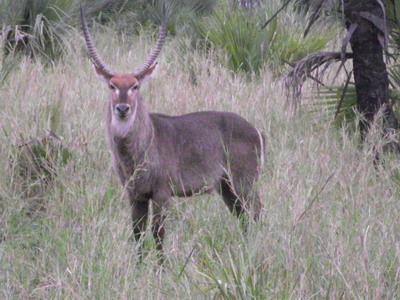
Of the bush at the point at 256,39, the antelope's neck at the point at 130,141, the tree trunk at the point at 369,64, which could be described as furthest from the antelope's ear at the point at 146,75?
the bush at the point at 256,39

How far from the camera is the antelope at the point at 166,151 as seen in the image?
15.5 ft

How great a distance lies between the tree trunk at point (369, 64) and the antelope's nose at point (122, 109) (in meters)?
2.07

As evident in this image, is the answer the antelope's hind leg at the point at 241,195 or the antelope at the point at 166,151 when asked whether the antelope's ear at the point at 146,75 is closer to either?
the antelope at the point at 166,151

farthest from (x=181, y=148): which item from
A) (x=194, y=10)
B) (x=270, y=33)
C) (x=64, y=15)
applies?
(x=194, y=10)

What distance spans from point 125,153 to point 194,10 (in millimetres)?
11209

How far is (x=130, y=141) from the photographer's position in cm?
476

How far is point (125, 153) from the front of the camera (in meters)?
4.79

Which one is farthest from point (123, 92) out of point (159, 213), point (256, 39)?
point (256, 39)

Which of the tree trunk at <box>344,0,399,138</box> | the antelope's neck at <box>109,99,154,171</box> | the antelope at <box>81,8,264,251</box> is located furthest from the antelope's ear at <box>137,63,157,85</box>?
the tree trunk at <box>344,0,399,138</box>

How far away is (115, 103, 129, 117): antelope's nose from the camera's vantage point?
467 cm

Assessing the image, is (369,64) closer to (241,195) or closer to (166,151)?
(241,195)

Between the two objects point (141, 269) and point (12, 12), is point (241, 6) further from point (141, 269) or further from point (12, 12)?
point (141, 269)

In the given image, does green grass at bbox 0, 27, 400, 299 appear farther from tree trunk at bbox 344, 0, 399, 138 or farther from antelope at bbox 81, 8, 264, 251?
tree trunk at bbox 344, 0, 399, 138

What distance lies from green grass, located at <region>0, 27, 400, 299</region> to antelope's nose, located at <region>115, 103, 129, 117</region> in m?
0.49
